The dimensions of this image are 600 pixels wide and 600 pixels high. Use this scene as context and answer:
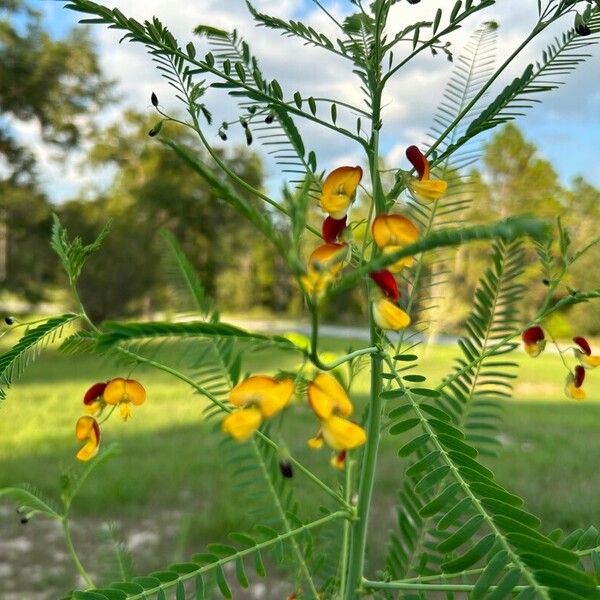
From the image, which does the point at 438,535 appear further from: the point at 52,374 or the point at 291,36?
the point at 52,374

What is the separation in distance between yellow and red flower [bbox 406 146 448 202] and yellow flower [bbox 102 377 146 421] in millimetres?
237

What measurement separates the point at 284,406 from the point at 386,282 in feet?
0.31

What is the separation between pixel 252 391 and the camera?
11.9 inches

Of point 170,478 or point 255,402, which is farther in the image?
point 170,478

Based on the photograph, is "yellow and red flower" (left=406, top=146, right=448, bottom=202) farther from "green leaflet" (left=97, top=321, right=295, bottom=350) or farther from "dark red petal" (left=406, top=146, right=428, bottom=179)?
"green leaflet" (left=97, top=321, right=295, bottom=350)

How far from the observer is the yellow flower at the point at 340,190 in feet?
1.28

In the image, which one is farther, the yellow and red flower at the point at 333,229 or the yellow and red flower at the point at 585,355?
the yellow and red flower at the point at 585,355

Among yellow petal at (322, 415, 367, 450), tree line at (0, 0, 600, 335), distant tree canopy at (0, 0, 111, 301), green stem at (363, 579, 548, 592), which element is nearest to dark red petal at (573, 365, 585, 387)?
green stem at (363, 579, 548, 592)

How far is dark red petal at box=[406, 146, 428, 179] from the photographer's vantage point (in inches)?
16.7

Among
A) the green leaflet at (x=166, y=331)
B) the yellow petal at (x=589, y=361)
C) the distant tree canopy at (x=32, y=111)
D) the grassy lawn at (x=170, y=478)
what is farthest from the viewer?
the distant tree canopy at (x=32, y=111)

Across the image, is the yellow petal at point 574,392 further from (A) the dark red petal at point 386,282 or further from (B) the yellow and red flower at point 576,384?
(A) the dark red petal at point 386,282

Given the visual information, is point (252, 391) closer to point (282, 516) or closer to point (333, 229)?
point (333, 229)

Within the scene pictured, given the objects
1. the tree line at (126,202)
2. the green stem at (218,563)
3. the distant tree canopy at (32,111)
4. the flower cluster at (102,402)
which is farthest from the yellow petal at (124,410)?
the distant tree canopy at (32,111)

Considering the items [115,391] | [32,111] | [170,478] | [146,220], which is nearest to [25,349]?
[115,391]
